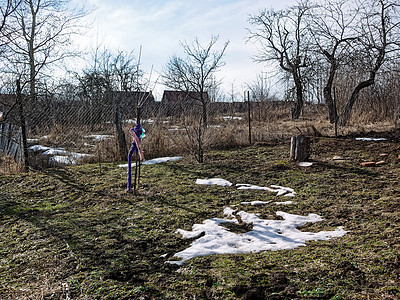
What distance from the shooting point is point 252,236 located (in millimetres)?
2807

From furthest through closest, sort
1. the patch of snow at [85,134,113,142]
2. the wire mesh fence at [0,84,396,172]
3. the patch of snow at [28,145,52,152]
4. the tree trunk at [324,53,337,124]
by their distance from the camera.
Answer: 1. the tree trunk at [324,53,337,124]
2. the patch of snow at [28,145,52,152]
3. the patch of snow at [85,134,113,142]
4. the wire mesh fence at [0,84,396,172]

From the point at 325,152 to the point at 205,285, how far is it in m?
5.37

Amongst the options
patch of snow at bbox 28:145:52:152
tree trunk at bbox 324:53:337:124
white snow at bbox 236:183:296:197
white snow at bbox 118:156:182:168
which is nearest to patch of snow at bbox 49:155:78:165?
white snow at bbox 118:156:182:168

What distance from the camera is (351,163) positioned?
5.49m

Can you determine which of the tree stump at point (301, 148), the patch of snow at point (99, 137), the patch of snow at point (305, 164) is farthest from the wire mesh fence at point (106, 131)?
the patch of snow at point (305, 164)

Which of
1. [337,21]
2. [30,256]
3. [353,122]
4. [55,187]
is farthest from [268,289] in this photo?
[337,21]

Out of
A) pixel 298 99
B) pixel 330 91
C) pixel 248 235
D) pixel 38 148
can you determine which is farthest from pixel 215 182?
pixel 298 99

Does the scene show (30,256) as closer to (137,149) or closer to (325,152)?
(137,149)

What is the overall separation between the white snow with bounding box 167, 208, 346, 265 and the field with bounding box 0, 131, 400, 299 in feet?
0.31

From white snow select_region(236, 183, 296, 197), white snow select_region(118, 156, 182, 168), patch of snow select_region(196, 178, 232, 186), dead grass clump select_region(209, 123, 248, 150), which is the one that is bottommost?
white snow select_region(236, 183, 296, 197)

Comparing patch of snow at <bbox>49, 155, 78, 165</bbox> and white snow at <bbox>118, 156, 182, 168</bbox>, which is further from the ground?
white snow at <bbox>118, 156, 182, 168</bbox>

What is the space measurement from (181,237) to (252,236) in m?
0.61

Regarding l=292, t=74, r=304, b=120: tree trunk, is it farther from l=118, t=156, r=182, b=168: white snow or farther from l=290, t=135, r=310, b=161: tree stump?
l=290, t=135, r=310, b=161: tree stump

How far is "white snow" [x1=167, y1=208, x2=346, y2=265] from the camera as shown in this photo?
253 centimetres
